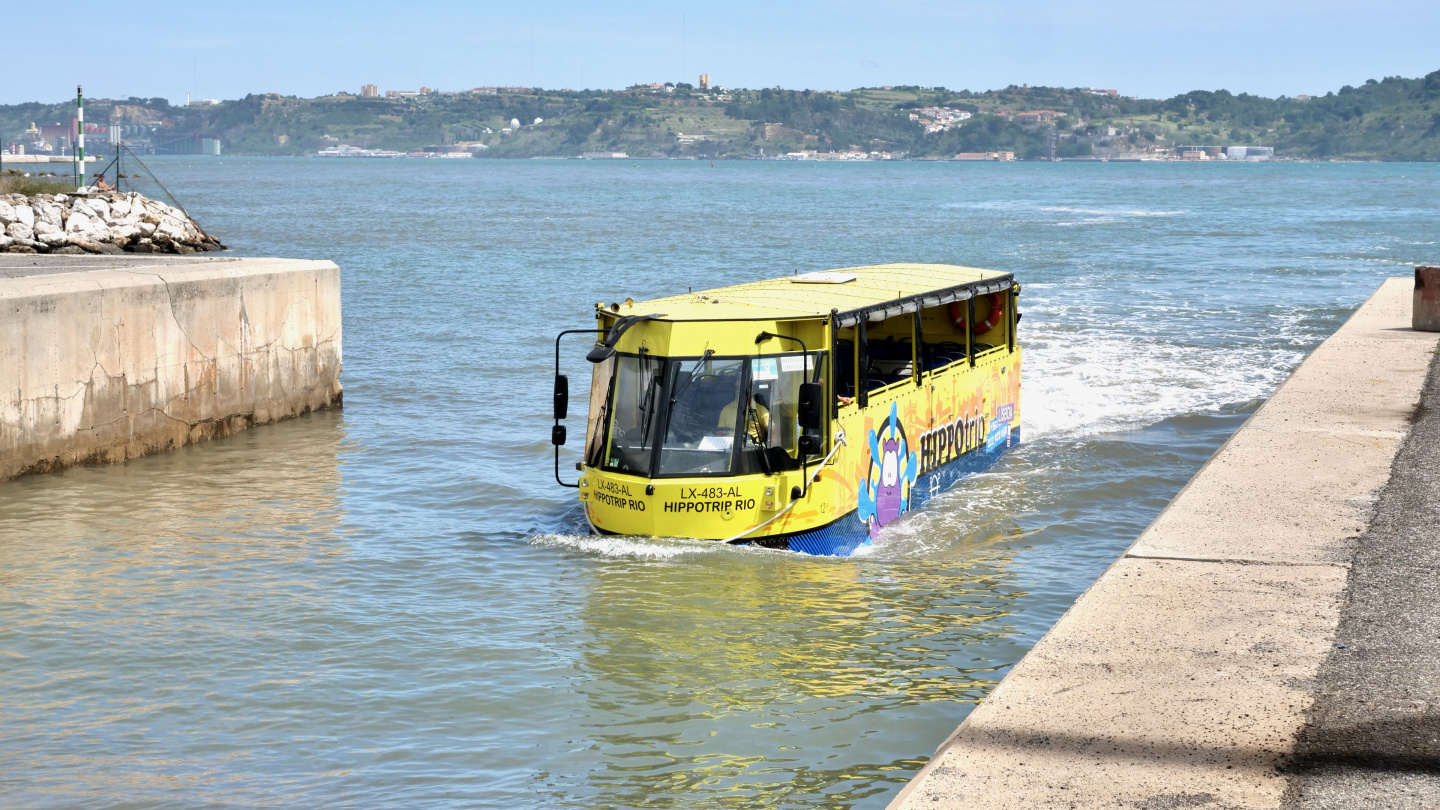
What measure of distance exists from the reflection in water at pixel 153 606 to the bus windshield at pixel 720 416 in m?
3.37

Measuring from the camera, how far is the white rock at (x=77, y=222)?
4262cm

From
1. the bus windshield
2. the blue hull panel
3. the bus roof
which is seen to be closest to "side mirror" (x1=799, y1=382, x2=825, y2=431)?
the bus windshield

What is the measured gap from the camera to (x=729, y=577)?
13.0 m

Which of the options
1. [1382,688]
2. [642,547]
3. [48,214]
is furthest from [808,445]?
[48,214]

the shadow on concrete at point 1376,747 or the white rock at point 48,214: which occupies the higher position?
the white rock at point 48,214

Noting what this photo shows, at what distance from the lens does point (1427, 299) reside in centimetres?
2402

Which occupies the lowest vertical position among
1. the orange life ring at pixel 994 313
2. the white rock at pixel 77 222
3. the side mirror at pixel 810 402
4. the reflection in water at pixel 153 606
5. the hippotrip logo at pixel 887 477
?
the reflection in water at pixel 153 606

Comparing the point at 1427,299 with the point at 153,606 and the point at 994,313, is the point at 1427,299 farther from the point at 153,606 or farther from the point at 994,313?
the point at 153,606

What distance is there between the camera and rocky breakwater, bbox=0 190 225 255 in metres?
40.4

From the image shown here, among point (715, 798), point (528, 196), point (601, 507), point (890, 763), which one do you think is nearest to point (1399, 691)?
point (890, 763)

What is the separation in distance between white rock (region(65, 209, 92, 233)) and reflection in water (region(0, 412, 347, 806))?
26057mm

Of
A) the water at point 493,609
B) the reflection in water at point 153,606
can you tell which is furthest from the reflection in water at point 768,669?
the reflection in water at point 153,606

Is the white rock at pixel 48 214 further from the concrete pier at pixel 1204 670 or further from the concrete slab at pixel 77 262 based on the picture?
the concrete pier at pixel 1204 670

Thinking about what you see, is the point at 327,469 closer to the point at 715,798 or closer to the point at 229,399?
the point at 229,399
